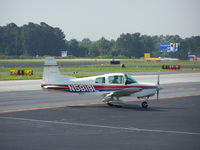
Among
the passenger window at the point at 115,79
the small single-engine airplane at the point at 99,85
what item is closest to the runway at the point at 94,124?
the small single-engine airplane at the point at 99,85

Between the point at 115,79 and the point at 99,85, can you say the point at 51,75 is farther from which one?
the point at 115,79

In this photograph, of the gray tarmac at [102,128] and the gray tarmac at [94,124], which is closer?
the gray tarmac at [102,128]

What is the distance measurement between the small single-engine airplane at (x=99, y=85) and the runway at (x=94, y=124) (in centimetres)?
110

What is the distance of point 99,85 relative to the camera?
2805 cm

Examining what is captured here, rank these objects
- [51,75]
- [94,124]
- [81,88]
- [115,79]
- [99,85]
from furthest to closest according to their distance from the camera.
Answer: [115,79] → [99,85] → [81,88] → [51,75] → [94,124]

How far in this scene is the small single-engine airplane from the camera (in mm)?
27328

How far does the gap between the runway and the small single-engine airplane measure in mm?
1103

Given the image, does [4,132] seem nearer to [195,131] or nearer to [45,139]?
[45,139]

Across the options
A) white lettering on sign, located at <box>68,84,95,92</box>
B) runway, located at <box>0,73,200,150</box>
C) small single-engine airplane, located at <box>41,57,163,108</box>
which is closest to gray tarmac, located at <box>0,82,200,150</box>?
runway, located at <box>0,73,200,150</box>

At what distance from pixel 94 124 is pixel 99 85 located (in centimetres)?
667

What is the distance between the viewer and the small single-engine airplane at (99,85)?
27.3 m

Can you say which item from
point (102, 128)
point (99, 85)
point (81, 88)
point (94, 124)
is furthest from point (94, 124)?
point (99, 85)

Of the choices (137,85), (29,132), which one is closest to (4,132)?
(29,132)

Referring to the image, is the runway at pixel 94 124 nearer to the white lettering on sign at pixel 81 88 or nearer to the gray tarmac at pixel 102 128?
the gray tarmac at pixel 102 128
